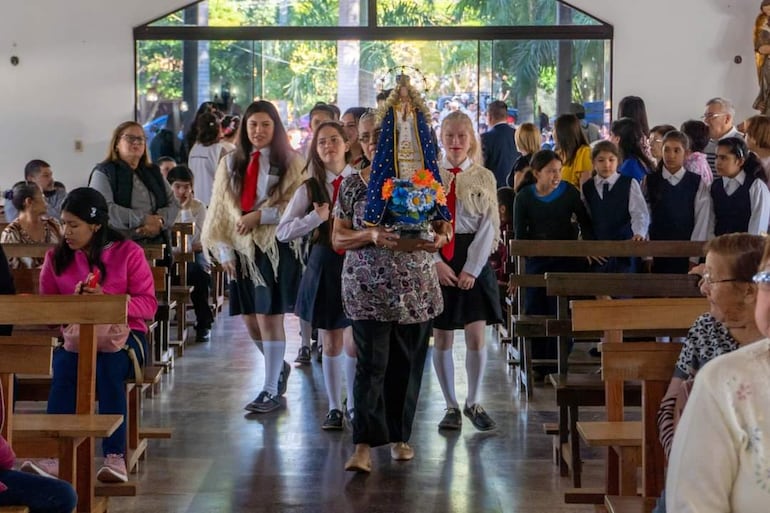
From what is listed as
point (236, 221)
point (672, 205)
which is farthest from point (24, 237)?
point (672, 205)

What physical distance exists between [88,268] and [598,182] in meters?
3.47

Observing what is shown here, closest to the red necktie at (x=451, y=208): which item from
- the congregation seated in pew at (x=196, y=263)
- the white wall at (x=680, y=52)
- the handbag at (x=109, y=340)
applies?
the handbag at (x=109, y=340)

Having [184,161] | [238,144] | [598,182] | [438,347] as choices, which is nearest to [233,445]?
[438,347]

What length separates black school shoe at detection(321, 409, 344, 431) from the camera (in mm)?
5605

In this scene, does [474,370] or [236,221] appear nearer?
[474,370]

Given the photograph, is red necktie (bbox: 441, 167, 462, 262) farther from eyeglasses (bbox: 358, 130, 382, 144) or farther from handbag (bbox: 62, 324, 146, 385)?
handbag (bbox: 62, 324, 146, 385)

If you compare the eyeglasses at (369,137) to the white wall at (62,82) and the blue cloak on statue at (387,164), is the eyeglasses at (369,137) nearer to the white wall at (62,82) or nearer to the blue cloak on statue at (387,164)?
the blue cloak on statue at (387,164)

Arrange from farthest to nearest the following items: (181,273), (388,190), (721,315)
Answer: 1. (181,273)
2. (388,190)
3. (721,315)

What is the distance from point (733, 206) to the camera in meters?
6.90

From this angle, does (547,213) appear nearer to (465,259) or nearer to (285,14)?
(465,259)

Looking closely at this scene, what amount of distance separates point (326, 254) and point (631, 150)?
2975 millimetres

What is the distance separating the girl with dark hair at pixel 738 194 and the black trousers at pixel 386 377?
2.88 metres

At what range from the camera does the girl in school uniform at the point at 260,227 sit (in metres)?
5.91

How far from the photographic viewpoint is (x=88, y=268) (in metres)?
4.71
